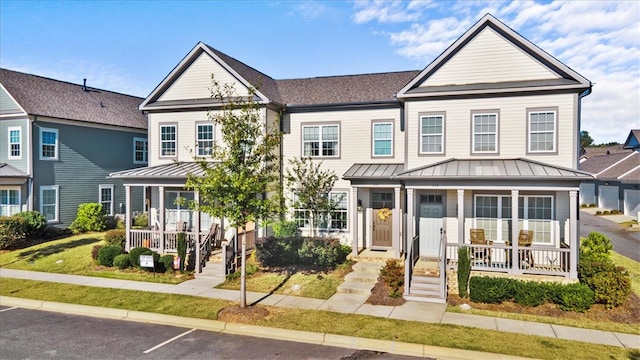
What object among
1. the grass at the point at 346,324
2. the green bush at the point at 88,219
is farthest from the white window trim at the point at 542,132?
the green bush at the point at 88,219

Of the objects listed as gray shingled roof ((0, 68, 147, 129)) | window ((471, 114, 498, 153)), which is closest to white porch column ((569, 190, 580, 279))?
window ((471, 114, 498, 153))

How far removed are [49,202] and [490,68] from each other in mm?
24940

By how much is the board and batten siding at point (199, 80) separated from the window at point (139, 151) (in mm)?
10756

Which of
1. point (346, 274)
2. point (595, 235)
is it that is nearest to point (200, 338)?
point (346, 274)

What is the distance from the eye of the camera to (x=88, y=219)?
2598cm

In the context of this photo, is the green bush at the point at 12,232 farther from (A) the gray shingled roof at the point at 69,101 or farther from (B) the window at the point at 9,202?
(A) the gray shingled roof at the point at 69,101

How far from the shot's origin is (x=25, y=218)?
2297 cm

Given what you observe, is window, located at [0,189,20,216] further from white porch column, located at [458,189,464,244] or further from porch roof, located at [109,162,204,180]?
white porch column, located at [458,189,464,244]

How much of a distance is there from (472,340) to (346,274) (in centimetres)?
654

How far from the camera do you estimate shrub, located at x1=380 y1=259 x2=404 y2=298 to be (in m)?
14.4

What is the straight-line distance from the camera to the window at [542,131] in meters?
16.3

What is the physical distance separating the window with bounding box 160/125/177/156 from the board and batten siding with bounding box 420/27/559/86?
12604 mm

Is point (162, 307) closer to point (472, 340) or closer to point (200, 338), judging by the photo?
point (200, 338)

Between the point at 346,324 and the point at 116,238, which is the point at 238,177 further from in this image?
the point at 116,238
